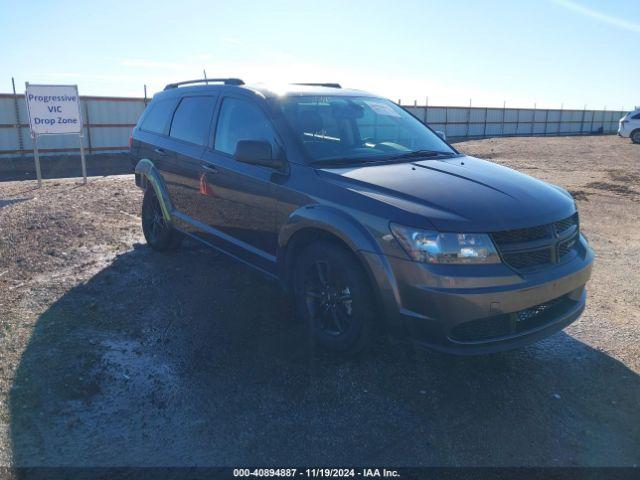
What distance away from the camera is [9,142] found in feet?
62.6

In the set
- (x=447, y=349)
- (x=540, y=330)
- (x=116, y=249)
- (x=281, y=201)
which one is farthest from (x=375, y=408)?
(x=116, y=249)

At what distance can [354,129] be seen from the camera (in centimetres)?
450

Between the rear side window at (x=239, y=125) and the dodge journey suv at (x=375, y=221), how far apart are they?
0.6 inches

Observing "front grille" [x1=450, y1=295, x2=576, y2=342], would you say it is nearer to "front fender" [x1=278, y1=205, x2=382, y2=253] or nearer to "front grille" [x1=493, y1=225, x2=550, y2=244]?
"front grille" [x1=493, y1=225, x2=550, y2=244]

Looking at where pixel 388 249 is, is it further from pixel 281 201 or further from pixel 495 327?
pixel 281 201

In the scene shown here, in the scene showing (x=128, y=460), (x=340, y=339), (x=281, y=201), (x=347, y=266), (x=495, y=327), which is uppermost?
(x=281, y=201)

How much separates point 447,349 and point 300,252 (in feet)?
4.30

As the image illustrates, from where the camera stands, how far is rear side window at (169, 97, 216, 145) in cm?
503

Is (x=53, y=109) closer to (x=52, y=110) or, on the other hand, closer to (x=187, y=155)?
(x=52, y=110)

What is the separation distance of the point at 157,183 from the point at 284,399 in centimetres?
343

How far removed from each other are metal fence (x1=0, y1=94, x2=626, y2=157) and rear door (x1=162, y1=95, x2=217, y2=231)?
16.5 m

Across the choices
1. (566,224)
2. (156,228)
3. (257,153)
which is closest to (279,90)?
(257,153)

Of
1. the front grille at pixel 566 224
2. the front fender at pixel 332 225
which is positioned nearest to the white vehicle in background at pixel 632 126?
the front grille at pixel 566 224

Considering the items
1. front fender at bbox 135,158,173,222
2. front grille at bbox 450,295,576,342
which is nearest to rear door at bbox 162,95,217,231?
front fender at bbox 135,158,173,222
